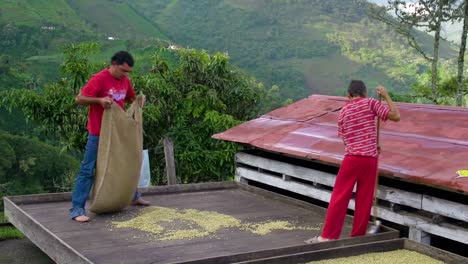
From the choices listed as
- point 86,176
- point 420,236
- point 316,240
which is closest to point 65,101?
point 86,176

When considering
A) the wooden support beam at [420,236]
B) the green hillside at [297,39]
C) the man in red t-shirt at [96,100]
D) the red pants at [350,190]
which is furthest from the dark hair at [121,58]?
the green hillside at [297,39]

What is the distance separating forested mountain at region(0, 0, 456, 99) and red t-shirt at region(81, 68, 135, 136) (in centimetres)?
3740

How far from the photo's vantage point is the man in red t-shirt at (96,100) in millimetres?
5863

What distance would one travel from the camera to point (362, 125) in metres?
5.23

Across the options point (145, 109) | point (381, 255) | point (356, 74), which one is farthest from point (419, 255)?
point (356, 74)

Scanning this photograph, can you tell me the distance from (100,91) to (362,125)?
2.47 metres

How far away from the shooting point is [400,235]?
5871mm

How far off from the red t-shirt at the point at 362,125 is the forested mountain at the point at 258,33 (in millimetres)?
38743

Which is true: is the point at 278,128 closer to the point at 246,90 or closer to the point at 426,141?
the point at 426,141

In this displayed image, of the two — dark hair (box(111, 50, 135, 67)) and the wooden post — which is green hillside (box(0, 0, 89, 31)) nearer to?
the wooden post

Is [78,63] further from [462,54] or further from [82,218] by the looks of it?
[462,54]

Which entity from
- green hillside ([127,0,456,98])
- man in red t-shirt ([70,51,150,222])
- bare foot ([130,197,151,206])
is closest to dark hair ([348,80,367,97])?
man in red t-shirt ([70,51,150,222])

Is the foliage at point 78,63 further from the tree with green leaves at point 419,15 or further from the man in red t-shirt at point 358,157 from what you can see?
the tree with green leaves at point 419,15

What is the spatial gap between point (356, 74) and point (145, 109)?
52205mm
